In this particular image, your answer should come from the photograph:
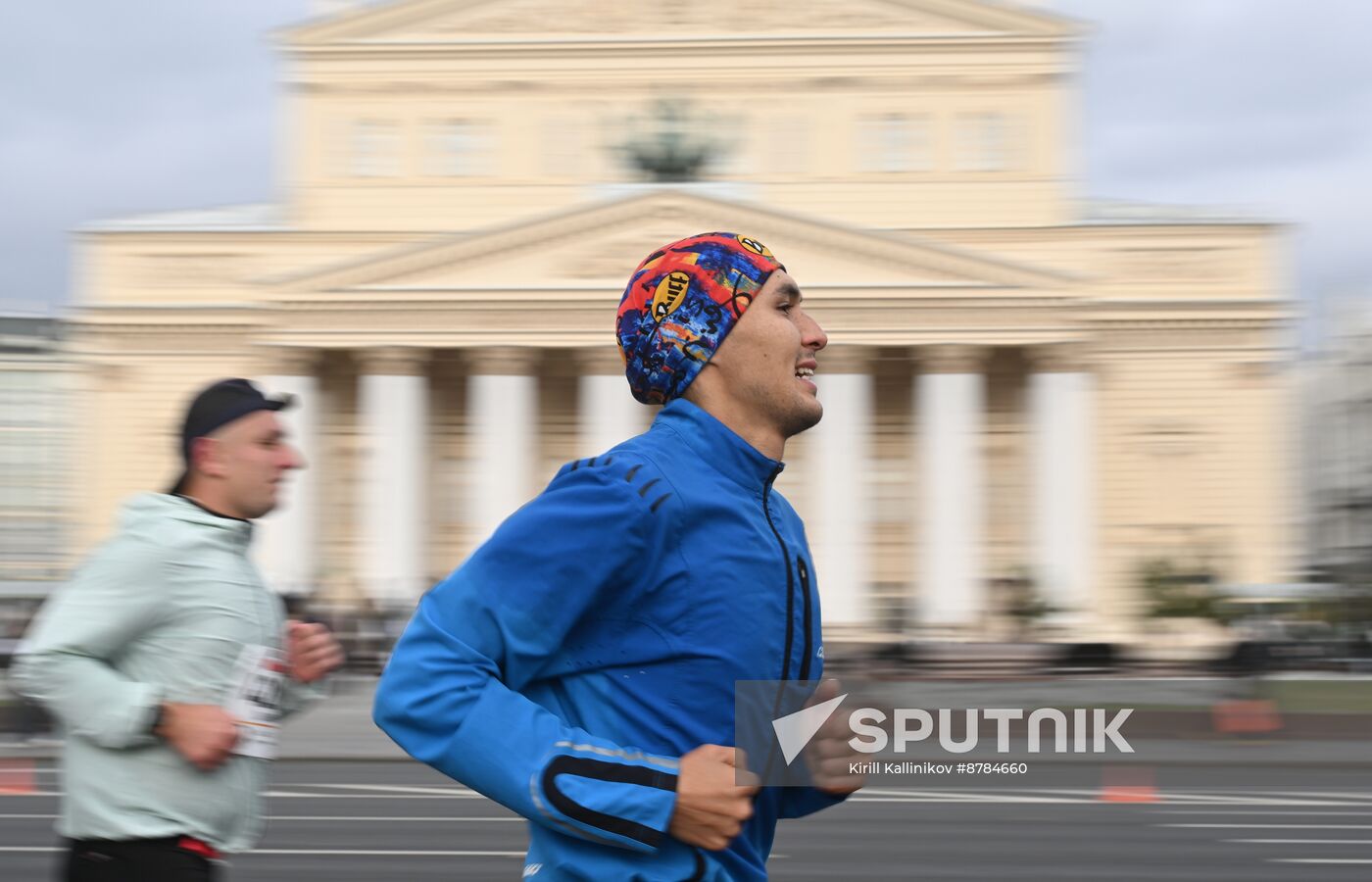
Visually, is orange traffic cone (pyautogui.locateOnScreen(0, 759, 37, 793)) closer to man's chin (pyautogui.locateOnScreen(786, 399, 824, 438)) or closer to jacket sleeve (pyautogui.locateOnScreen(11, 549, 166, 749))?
jacket sleeve (pyautogui.locateOnScreen(11, 549, 166, 749))

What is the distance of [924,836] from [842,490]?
117ft

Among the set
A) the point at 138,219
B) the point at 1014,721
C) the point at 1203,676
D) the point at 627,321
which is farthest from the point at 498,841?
the point at 138,219

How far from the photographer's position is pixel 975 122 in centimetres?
5319

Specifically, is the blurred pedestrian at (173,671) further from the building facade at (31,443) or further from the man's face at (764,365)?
the building facade at (31,443)

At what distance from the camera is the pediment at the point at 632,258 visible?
46188 mm

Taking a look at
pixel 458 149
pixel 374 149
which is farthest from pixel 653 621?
pixel 374 149

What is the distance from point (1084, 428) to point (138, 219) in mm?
24557

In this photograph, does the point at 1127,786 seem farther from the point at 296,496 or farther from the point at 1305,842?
the point at 296,496

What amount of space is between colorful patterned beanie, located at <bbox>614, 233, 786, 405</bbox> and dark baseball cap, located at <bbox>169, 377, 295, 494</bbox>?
1715mm

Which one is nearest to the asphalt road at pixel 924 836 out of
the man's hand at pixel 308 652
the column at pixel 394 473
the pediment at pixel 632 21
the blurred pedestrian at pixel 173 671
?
the man's hand at pixel 308 652

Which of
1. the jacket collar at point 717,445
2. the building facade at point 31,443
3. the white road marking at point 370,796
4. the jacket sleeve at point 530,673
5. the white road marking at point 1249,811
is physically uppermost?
the jacket collar at point 717,445

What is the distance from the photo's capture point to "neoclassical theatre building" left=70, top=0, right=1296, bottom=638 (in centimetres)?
4712

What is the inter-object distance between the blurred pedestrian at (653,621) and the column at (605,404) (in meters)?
45.1

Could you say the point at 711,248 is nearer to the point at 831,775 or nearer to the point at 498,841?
the point at 831,775
